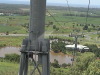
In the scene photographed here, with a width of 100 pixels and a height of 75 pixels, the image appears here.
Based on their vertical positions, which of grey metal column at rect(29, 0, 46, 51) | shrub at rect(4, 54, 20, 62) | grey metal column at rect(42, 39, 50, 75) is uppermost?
grey metal column at rect(29, 0, 46, 51)

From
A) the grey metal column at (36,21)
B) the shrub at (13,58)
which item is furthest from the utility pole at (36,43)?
the shrub at (13,58)

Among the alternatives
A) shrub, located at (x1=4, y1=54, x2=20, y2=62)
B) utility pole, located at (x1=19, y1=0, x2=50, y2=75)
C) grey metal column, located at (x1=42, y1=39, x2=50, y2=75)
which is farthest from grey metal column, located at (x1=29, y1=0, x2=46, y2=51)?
shrub, located at (x1=4, y1=54, x2=20, y2=62)

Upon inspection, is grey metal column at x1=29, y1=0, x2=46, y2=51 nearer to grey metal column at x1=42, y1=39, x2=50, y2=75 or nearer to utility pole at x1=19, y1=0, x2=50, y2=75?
utility pole at x1=19, y1=0, x2=50, y2=75

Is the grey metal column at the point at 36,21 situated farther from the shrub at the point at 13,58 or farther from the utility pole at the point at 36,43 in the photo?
the shrub at the point at 13,58

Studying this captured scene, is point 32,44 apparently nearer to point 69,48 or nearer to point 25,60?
point 25,60

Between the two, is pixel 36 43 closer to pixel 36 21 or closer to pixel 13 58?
pixel 36 21

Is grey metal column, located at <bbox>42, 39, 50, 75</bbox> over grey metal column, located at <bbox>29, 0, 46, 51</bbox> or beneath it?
beneath

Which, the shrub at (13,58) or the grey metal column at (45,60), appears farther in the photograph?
the shrub at (13,58)

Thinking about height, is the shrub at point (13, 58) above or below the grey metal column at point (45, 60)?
below

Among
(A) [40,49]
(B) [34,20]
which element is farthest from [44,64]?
(B) [34,20]
